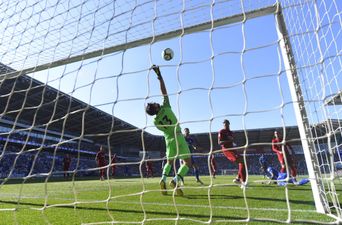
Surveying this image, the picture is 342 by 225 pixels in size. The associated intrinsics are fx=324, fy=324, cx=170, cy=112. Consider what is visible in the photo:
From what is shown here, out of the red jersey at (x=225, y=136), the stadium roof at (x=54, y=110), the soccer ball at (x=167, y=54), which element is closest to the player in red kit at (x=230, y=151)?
the red jersey at (x=225, y=136)

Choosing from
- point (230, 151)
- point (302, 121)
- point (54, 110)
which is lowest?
point (302, 121)

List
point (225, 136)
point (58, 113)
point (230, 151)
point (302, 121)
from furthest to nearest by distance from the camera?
point (58, 113), point (225, 136), point (230, 151), point (302, 121)

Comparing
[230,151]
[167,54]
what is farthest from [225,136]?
[167,54]

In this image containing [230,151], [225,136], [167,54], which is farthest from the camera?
[225,136]

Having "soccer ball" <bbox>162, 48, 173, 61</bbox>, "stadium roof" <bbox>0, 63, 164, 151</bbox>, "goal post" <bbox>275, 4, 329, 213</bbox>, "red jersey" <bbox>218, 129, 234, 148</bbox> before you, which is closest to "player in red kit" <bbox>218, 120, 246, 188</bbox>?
"red jersey" <bbox>218, 129, 234, 148</bbox>

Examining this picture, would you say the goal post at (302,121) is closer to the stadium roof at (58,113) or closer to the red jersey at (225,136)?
the stadium roof at (58,113)

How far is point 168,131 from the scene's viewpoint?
19.2ft

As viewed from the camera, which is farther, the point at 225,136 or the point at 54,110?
the point at 225,136

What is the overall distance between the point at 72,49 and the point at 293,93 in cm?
297

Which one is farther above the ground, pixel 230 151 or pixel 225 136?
pixel 225 136

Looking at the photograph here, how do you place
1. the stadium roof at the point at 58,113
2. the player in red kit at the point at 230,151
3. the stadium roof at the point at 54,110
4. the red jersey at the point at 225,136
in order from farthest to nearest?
the red jersey at the point at 225,136 → the player in red kit at the point at 230,151 → the stadium roof at the point at 54,110 → the stadium roof at the point at 58,113

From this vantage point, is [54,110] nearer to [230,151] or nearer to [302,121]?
[302,121]

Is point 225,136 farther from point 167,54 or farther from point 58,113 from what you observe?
point 58,113

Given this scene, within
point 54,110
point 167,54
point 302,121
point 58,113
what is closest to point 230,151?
point 167,54
